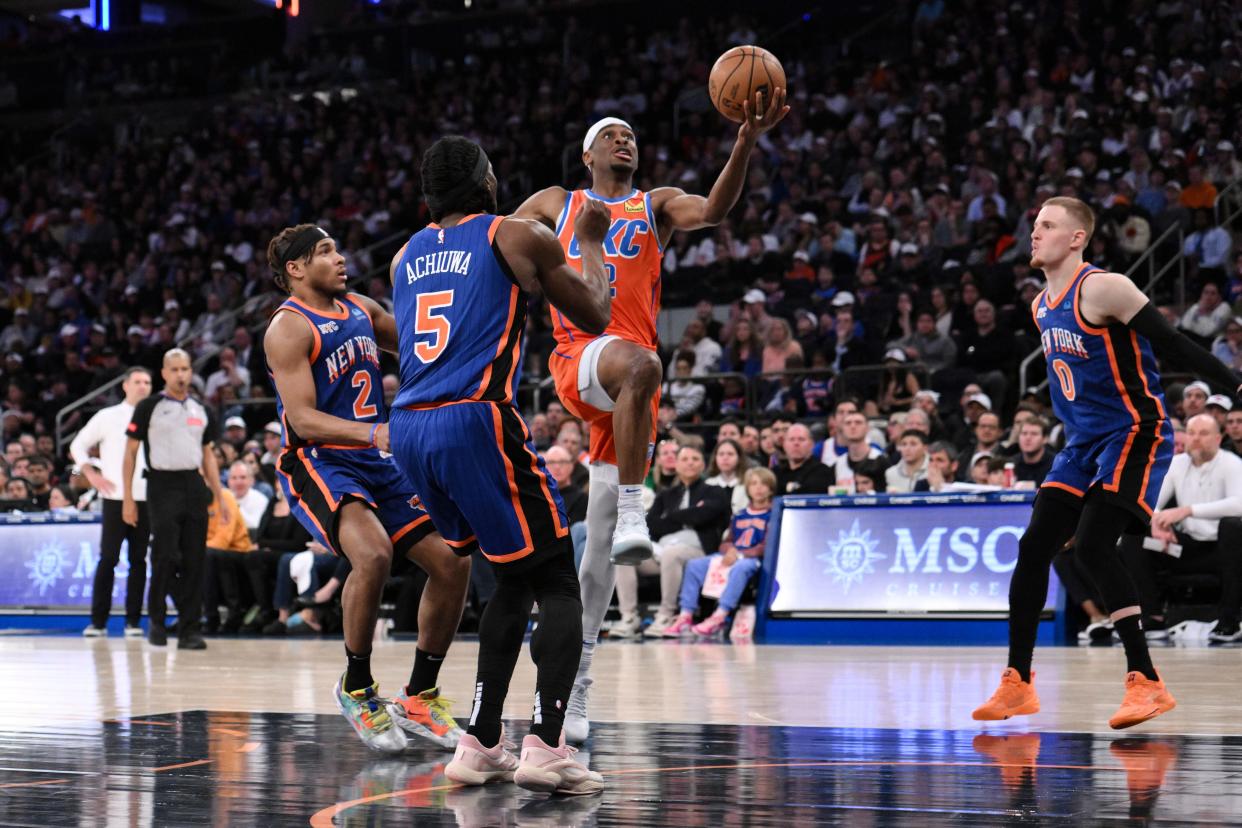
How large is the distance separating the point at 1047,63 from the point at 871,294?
170 inches

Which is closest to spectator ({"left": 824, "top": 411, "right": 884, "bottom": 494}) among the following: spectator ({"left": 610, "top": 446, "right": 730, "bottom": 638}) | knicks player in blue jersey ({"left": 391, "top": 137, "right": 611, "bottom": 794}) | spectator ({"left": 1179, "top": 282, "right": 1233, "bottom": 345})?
spectator ({"left": 610, "top": 446, "right": 730, "bottom": 638})

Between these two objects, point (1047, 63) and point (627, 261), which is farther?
point (1047, 63)

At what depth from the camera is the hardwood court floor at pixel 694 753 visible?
151 inches

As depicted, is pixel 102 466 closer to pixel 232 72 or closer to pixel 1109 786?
pixel 1109 786

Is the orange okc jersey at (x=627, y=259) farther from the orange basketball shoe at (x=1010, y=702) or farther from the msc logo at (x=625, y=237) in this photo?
the orange basketball shoe at (x=1010, y=702)

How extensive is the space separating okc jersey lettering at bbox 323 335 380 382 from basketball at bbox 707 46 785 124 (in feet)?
5.19

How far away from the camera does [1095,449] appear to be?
5652 mm

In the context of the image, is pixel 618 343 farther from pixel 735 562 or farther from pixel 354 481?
pixel 735 562

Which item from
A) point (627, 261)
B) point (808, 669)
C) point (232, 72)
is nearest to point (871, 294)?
point (808, 669)

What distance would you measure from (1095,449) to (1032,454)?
5.22 m

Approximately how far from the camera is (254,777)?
177 inches

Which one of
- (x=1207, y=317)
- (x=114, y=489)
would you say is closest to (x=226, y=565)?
(x=114, y=489)

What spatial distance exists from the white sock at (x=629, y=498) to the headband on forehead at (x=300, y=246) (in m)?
1.54

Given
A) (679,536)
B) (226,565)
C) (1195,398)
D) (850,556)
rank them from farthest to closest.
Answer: (226,565) < (679,536) < (850,556) < (1195,398)
